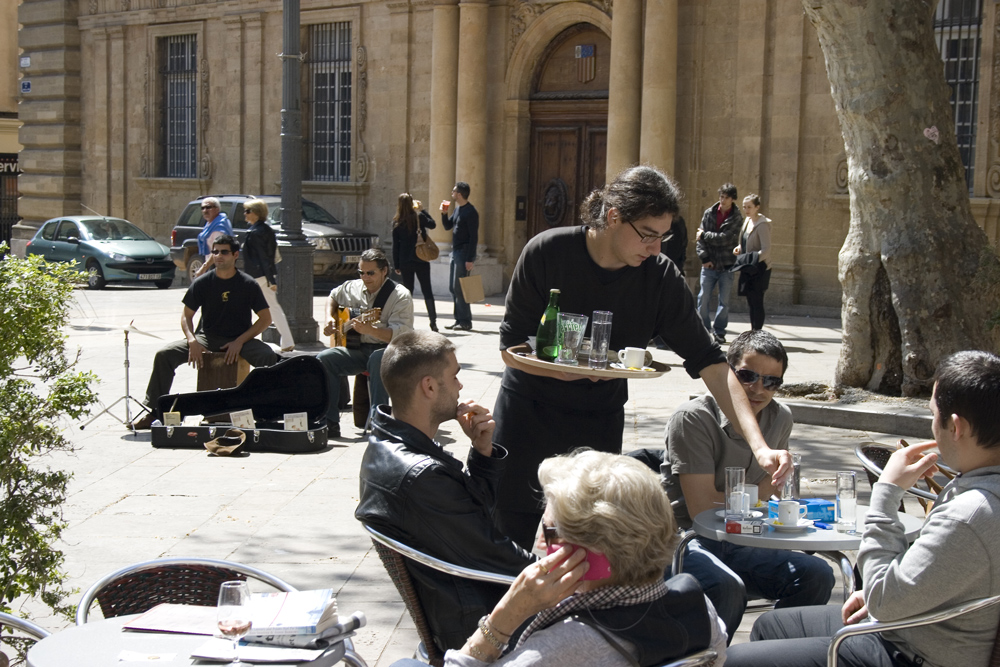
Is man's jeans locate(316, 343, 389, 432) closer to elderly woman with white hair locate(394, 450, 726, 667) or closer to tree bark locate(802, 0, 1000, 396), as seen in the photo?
tree bark locate(802, 0, 1000, 396)

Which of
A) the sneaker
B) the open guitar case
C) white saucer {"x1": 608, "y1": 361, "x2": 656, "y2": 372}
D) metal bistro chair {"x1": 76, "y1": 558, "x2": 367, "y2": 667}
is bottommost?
the sneaker

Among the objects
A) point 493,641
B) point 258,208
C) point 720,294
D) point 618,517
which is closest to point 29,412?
point 493,641

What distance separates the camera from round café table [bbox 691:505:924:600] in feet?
12.3

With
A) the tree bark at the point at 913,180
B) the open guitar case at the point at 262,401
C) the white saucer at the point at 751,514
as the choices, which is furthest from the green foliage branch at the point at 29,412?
the tree bark at the point at 913,180

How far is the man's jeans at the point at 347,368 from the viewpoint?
8.30 meters

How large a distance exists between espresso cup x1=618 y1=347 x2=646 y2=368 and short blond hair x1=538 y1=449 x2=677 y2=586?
157 cm

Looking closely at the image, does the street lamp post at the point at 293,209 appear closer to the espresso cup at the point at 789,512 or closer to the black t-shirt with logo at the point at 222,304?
the black t-shirt with logo at the point at 222,304

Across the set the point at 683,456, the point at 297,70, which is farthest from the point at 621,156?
the point at 683,456

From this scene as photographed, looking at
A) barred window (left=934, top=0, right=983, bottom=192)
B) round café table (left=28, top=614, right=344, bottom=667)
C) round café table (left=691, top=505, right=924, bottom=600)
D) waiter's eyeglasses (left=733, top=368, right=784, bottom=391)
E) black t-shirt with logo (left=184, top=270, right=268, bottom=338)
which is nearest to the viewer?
round café table (left=28, top=614, right=344, bottom=667)

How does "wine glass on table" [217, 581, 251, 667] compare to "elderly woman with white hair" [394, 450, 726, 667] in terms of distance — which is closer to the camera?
"elderly woman with white hair" [394, 450, 726, 667]

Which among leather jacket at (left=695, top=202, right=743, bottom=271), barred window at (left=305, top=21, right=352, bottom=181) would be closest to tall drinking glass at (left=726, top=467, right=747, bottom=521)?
leather jacket at (left=695, top=202, right=743, bottom=271)

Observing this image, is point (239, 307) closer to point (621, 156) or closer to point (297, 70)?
point (297, 70)

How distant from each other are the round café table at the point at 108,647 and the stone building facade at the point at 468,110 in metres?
14.4

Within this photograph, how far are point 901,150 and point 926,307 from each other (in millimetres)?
1237
